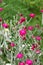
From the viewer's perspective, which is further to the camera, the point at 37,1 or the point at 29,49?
the point at 37,1

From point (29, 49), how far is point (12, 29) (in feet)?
0.91

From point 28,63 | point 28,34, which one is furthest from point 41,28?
point 28,63

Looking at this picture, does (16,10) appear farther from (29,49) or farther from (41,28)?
(29,49)

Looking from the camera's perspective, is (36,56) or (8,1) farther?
(8,1)

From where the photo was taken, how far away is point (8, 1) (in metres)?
3.46

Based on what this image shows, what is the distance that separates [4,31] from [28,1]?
136 centimetres

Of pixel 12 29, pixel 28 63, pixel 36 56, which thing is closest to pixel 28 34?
pixel 12 29

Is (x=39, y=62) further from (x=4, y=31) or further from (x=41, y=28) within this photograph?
(x=41, y=28)

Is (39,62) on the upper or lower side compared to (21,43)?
lower

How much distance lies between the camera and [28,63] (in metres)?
1.90

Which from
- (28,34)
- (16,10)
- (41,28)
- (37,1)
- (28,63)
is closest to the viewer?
(28,63)

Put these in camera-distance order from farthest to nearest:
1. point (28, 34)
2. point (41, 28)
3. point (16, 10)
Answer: point (16, 10) < point (41, 28) < point (28, 34)

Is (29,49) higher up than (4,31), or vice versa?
(4,31)

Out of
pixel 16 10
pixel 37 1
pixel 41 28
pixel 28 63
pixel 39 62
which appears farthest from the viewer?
pixel 37 1
